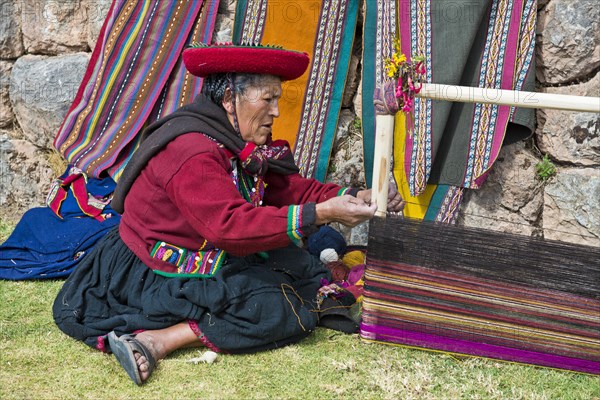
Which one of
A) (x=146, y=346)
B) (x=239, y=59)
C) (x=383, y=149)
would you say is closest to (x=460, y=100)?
(x=383, y=149)

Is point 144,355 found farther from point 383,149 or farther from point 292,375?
point 383,149

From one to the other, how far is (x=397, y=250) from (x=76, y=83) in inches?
103

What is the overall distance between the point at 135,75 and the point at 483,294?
2.47m

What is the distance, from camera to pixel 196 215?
2717mm

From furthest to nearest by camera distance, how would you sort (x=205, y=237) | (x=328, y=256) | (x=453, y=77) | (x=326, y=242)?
(x=326, y=242), (x=328, y=256), (x=453, y=77), (x=205, y=237)

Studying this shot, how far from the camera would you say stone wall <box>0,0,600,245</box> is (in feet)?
12.1

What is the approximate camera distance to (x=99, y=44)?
4367 mm

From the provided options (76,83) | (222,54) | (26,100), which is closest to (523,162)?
(222,54)

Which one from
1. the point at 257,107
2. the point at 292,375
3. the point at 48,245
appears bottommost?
the point at 292,375

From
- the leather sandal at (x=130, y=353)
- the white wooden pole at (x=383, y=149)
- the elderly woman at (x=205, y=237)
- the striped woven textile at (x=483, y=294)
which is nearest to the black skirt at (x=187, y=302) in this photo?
the elderly woman at (x=205, y=237)

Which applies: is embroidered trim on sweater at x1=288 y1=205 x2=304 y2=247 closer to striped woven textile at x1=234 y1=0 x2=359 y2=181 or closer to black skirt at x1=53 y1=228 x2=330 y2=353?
black skirt at x1=53 y1=228 x2=330 y2=353

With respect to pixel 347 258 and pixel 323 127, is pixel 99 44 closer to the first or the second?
pixel 323 127

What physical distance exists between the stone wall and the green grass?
79 centimetres

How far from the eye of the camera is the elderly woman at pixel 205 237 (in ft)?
8.86
